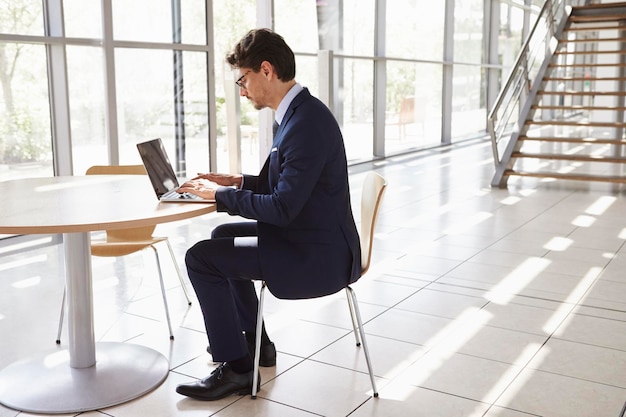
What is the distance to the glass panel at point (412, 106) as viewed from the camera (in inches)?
434

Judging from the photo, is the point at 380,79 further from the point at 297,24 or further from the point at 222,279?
the point at 222,279

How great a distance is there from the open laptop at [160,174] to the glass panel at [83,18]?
3.32m

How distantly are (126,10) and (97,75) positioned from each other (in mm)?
734

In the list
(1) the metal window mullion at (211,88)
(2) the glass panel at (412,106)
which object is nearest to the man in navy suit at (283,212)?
(1) the metal window mullion at (211,88)

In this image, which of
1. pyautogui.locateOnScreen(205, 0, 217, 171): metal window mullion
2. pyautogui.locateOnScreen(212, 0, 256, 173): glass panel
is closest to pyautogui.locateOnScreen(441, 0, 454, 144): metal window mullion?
pyautogui.locateOnScreen(212, 0, 256, 173): glass panel

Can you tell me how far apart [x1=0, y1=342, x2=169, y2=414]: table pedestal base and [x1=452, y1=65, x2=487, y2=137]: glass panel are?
36.5 ft

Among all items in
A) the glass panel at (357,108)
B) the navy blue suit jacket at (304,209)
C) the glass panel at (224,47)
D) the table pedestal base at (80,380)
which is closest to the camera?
the navy blue suit jacket at (304,209)

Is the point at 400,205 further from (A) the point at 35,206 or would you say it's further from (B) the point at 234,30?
(A) the point at 35,206

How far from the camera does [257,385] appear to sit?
277 cm

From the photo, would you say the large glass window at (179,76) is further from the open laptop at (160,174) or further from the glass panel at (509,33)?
the glass panel at (509,33)

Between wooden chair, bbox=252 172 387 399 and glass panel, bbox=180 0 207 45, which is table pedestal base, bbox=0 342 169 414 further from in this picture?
glass panel, bbox=180 0 207 45

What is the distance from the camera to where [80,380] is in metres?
2.85

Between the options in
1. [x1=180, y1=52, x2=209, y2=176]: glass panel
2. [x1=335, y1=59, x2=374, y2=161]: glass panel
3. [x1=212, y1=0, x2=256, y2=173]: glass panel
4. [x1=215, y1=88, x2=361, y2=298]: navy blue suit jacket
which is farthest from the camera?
[x1=335, y1=59, x2=374, y2=161]: glass panel

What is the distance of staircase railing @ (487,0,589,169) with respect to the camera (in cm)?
801
